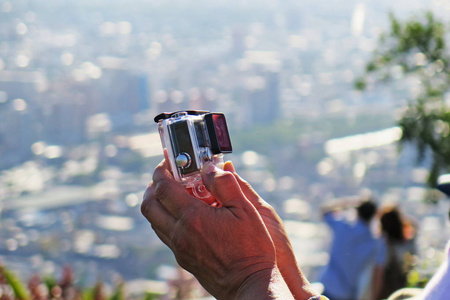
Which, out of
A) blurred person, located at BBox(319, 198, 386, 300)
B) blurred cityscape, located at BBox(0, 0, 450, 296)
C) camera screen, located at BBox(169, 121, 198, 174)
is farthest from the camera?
blurred cityscape, located at BBox(0, 0, 450, 296)

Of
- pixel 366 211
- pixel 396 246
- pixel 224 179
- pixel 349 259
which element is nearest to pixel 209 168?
pixel 224 179

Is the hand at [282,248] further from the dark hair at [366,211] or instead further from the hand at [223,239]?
the dark hair at [366,211]

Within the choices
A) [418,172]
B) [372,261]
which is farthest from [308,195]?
[372,261]

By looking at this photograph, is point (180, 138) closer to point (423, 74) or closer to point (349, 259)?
point (349, 259)

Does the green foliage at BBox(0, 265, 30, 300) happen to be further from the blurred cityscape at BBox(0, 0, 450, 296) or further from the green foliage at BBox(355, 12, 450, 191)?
the green foliage at BBox(355, 12, 450, 191)

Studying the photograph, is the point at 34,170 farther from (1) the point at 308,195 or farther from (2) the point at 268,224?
(2) the point at 268,224

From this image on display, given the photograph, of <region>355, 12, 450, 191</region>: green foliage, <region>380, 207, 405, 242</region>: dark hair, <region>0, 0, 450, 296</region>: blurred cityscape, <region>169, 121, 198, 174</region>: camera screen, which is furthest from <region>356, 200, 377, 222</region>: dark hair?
<region>169, 121, 198, 174</region>: camera screen
